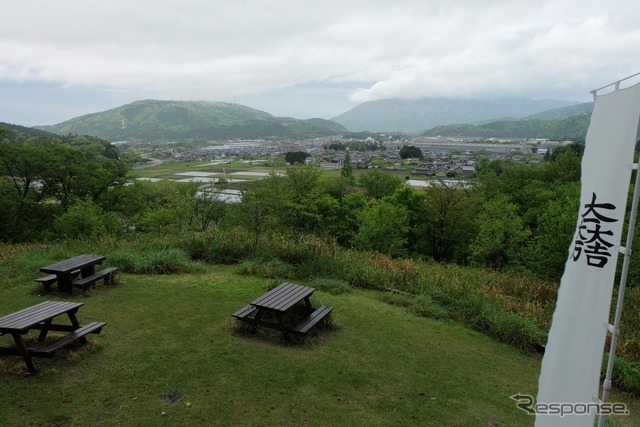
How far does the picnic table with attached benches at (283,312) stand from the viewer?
5.46 m

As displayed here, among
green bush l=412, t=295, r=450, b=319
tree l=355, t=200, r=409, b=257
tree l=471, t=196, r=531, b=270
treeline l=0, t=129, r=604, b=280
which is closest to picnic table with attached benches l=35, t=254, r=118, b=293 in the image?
green bush l=412, t=295, r=450, b=319

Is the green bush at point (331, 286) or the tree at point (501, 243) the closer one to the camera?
the green bush at point (331, 286)

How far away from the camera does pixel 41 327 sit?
4.99 metres

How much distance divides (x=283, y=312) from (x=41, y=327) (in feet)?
10.6

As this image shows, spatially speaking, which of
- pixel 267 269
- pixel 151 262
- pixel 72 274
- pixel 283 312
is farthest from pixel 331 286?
pixel 72 274

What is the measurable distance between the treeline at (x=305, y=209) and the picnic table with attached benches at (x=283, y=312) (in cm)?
1071

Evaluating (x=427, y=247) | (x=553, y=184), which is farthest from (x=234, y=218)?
(x=553, y=184)

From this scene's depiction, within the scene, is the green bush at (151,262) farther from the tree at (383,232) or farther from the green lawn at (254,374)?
the tree at (383,232)

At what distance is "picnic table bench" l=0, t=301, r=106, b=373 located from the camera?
14.0 feet

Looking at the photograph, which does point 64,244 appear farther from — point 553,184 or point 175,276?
point 553,184

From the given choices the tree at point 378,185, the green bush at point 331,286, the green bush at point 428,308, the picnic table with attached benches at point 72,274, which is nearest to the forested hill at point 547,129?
the tree at point 378,185

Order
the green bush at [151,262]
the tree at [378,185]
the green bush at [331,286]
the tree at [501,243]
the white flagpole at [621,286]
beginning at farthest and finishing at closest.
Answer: the tree at [378,185] < the tree at [501,243] < the green bush at [151,262] < the green bush at [331,286] < the white flagpole at [621,286]

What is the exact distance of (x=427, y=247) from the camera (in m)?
25.0

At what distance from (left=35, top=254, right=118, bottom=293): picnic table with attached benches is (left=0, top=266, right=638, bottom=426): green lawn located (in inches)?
10.6
